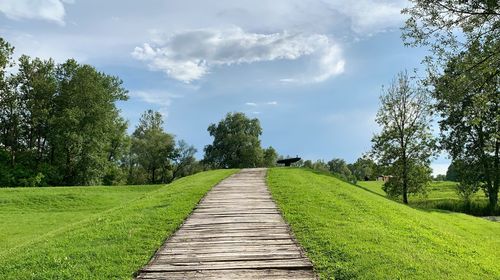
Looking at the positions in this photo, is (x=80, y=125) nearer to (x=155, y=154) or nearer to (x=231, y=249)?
(x=155, y=154)

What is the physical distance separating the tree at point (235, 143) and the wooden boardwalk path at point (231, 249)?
2272 inches

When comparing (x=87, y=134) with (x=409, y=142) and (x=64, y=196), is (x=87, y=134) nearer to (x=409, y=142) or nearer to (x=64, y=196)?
(x=64, y=196)

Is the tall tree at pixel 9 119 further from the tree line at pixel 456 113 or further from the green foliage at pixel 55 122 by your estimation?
the tree line at pixel 456 113

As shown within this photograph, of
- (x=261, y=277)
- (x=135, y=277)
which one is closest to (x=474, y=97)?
(x=261, y=277)

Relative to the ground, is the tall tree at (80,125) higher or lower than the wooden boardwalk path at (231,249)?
higher

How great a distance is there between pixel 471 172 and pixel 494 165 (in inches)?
80.9

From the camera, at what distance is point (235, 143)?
7350cm

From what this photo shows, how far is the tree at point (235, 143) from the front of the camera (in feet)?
235

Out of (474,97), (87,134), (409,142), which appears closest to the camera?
(474,97)

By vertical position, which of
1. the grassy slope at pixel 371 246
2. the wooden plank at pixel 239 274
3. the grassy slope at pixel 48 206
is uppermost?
the grassy slope at pixel 371 246

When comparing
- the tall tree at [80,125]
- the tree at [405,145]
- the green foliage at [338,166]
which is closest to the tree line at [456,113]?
the tree at [405,145]

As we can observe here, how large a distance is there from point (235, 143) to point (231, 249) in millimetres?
64940

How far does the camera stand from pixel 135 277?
739 centimetres

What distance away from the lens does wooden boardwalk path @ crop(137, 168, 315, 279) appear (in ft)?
24.0
